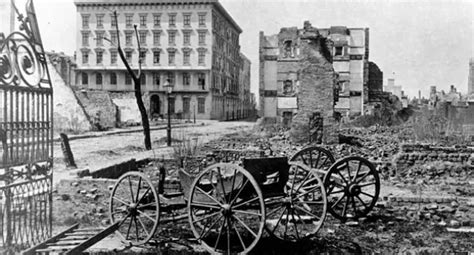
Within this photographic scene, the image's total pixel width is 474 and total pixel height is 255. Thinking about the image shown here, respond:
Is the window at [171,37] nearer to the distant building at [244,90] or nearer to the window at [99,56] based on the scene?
the window at [99,56]

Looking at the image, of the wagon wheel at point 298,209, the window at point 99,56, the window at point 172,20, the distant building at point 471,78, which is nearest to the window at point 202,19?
the window at point 172,20

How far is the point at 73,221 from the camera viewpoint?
7.49m

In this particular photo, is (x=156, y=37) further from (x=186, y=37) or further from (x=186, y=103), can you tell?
(x=186, y=103)

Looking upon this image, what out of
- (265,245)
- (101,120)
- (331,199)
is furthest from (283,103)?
(265,245)

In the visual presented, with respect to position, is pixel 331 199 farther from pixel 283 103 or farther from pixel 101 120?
pixel 283 103

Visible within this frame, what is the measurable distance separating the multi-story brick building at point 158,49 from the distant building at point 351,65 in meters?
16.6

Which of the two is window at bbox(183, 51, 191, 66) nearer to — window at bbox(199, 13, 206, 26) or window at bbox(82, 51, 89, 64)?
window at bbox(199, 13, 206, 26)

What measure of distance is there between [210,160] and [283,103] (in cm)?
2369

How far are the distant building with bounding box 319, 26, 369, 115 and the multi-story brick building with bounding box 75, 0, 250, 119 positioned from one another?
1662 centimetres

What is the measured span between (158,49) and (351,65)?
22646 millimetres

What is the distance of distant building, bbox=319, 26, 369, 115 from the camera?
36.9 m

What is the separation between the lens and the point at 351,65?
3744 cm

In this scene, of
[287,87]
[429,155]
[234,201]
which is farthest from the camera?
[287,87]

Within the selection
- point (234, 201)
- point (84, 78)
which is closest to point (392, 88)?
point (84, 78)
